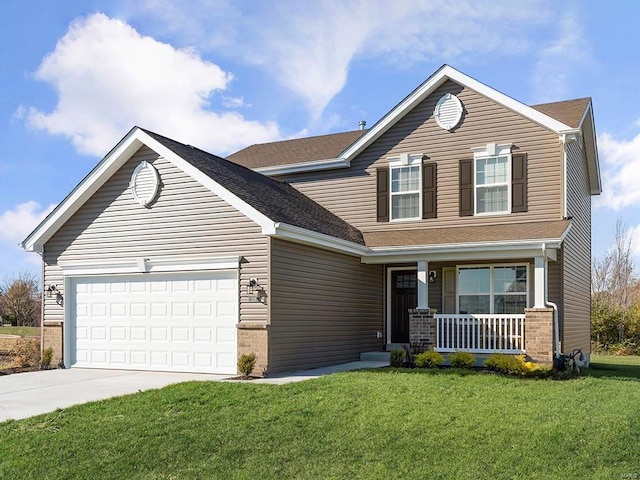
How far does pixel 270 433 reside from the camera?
8211 millimetres

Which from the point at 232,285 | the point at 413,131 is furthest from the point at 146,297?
the point at 413,131

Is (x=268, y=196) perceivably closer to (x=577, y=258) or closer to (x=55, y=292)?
(x=55, y=292)

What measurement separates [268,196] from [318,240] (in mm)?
1765

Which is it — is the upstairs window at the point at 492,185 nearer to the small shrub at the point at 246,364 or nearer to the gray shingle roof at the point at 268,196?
the gray shingle roof at the point at 268,196

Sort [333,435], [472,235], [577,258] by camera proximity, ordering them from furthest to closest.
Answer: [577,258] < [472,235] < [333,435]

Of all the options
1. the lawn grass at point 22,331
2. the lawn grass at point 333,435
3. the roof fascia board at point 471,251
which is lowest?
the lawn grass at point 22,331

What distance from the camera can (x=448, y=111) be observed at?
17.3 metres

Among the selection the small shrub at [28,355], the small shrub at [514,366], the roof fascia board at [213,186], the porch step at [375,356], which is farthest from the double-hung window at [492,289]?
the small shrub at [28,355]

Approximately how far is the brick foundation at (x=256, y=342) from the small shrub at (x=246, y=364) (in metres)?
0.12

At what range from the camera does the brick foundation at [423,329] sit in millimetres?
15359

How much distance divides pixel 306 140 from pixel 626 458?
16468mm

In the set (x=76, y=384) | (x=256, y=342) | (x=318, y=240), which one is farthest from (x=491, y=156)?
(x=76, y=384)

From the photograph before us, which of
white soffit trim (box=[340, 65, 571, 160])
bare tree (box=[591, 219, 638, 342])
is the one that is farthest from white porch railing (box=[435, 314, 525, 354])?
bare tree (box=[591, 219, 638, 342])

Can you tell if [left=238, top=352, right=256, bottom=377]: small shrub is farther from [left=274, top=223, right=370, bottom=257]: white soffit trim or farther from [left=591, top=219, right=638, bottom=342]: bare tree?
[left=591, top=219, right=638, bottom=342]: bare tree
